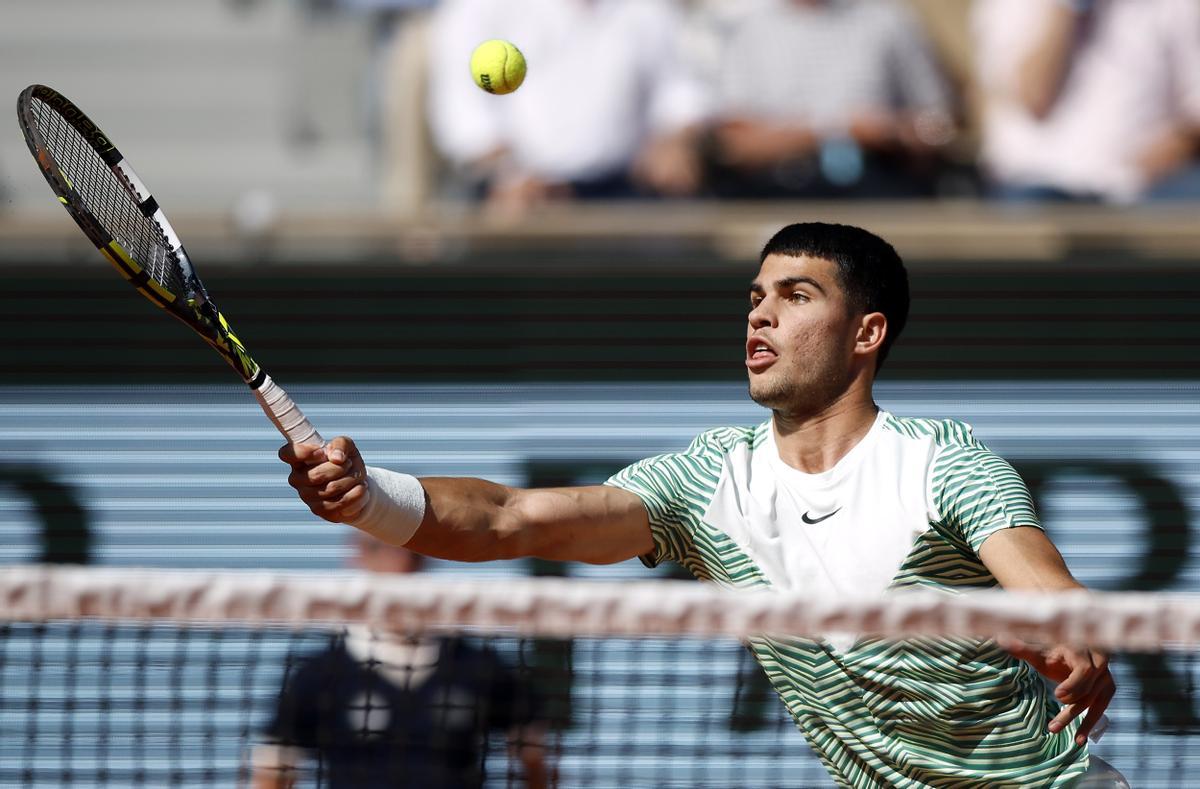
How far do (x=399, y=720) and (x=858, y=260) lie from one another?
1719mm

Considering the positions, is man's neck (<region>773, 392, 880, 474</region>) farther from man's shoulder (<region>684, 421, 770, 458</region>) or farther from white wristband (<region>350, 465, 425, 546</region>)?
white wristband (<region>350, 465, 425, 546</region>)

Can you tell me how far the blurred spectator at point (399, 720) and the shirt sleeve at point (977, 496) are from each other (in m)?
1.23

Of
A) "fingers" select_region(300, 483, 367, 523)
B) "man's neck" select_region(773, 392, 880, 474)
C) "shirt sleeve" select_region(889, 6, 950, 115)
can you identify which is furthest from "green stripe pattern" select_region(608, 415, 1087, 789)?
"shirt sleeve" select_region(889, 6, 950, 115)

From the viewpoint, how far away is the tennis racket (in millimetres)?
3344

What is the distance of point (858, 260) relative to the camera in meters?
3.61

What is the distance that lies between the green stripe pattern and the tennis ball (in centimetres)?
147

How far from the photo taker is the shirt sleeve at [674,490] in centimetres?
348

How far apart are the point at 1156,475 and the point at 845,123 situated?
174cm

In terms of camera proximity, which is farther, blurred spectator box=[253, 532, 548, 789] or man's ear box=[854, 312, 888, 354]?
blurred spectator box=[253, 532, 548, 789]

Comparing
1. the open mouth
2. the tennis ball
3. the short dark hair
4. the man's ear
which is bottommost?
the open mouth

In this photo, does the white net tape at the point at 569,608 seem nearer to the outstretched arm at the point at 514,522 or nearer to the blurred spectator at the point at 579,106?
the outstretched arm at the point at 514,522

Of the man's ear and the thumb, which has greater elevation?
the man's ear

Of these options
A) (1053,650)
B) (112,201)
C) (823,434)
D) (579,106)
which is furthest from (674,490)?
(579,106)

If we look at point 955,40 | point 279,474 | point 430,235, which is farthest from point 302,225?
point 955,40
